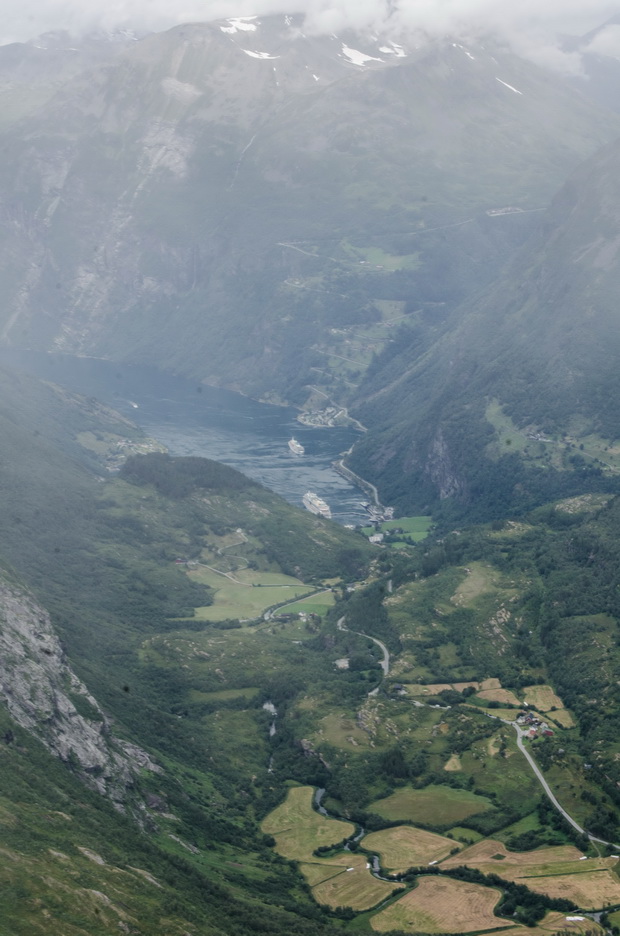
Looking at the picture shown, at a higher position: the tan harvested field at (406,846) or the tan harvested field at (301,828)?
the tan harvested field at (406,846)

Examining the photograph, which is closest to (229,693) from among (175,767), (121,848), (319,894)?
(175,767)

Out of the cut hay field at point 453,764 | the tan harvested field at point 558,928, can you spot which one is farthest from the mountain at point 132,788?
the cut hay field at point 453,764

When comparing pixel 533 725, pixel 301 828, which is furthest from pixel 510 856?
pixel 533 725

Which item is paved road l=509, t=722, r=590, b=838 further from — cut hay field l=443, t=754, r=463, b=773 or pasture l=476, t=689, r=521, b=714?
pasture l=476, t=689, r=521, b=714

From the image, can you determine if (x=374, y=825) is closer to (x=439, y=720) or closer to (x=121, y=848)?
(x=439, y=720)

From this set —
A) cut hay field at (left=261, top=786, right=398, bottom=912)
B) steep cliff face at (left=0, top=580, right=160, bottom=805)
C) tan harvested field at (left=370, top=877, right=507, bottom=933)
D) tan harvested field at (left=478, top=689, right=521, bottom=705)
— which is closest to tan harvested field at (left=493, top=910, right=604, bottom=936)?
tan harvested field at (left=370, top=877, right=507, bottom=933)

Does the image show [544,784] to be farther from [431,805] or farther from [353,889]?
[353,889]

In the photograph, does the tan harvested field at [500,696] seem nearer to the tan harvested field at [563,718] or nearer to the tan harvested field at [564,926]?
the tan harvested field at [563,718]
